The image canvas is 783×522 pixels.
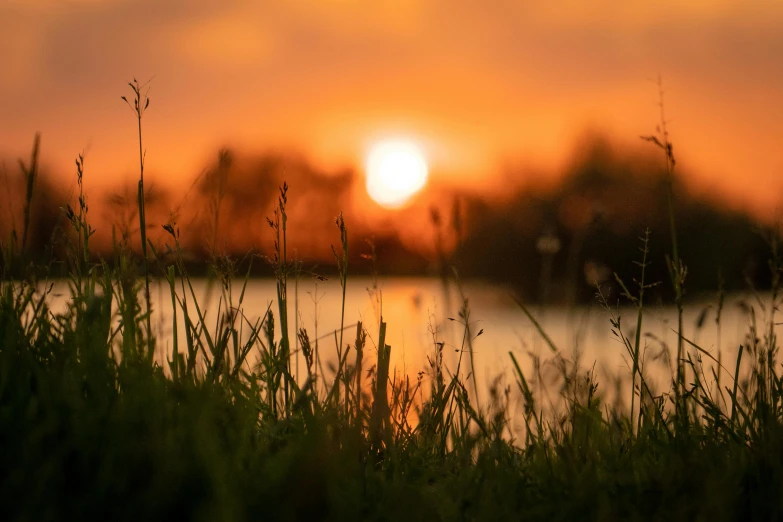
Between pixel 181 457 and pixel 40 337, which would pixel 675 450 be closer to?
pixel 181 457

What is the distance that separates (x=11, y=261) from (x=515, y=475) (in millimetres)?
1630

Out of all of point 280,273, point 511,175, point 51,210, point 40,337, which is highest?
point 511,175

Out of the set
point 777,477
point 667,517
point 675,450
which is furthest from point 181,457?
point 777,477

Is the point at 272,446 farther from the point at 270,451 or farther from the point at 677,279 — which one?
the point at 677,279

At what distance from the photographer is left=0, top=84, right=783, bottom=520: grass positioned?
163 centimetres

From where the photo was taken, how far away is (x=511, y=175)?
2327cm

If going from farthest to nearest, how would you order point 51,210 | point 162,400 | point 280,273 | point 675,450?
1. point 51,210
2. point 280,273
3. point 675,450
4. point 162,400

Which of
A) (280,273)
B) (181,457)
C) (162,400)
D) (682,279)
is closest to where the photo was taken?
(181,457)

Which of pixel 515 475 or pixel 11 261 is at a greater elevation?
pixel 11 261

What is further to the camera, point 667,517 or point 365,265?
point 365,265

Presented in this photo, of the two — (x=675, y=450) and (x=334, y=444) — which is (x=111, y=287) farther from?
(x=675, y=450)

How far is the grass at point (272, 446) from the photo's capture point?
1.63 m

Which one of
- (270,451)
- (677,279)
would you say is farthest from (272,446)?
(677,279)

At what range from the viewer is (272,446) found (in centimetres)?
197
